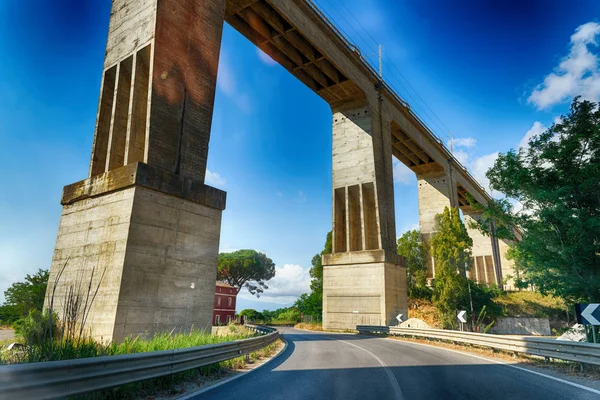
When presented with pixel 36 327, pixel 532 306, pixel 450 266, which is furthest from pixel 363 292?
pixel 532 306

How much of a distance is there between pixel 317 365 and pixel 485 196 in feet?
235

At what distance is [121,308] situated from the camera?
1220 cm

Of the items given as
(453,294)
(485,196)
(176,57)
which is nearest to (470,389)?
(176,57)

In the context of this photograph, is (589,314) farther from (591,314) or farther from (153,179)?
(153,179)

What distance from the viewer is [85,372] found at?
16.0 ft

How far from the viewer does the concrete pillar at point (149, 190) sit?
42.4 feet

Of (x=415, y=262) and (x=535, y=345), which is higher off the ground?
(x=415, y=262)

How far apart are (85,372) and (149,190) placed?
9652mm

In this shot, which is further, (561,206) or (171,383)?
(561,206)

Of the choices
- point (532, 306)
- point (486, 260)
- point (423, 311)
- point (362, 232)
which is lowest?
point (423, 311)

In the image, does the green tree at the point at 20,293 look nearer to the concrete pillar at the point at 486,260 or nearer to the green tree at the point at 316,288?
the green tree at the point at 316,288

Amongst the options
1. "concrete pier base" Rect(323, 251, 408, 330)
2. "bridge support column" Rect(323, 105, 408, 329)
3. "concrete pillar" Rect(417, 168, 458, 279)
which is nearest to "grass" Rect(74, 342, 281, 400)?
"concrete pier base" Rect(323, 251, 408, 330)

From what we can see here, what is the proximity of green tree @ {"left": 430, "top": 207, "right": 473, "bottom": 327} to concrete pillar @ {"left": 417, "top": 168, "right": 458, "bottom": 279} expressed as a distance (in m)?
16.6

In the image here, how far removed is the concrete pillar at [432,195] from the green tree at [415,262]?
2051mm
